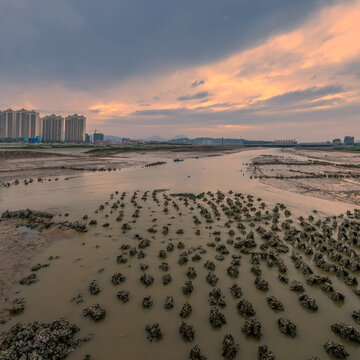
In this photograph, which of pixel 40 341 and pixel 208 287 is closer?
pixel 40 341

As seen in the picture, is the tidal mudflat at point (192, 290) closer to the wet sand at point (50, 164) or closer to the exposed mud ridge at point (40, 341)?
the exposed mud ridge at point (40, 341)

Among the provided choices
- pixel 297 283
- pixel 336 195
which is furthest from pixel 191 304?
pixel 336 195

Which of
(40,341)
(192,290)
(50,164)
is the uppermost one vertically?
(50,164)

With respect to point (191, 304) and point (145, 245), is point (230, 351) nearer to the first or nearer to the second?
point (191, 304)

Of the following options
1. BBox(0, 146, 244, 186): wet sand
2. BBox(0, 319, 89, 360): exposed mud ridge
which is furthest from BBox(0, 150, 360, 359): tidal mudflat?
BBox(0, 146, 244, 186): wet sand

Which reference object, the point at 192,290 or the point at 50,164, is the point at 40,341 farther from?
the point at 50,164

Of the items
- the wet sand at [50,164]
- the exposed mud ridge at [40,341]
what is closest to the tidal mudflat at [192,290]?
the exposed mud ridge at [40,341]

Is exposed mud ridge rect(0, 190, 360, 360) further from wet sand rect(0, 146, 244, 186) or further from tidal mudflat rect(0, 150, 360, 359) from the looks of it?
wet sand rect(0, 146, 244, 186)

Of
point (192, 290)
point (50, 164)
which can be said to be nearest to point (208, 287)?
point (192, 290)
